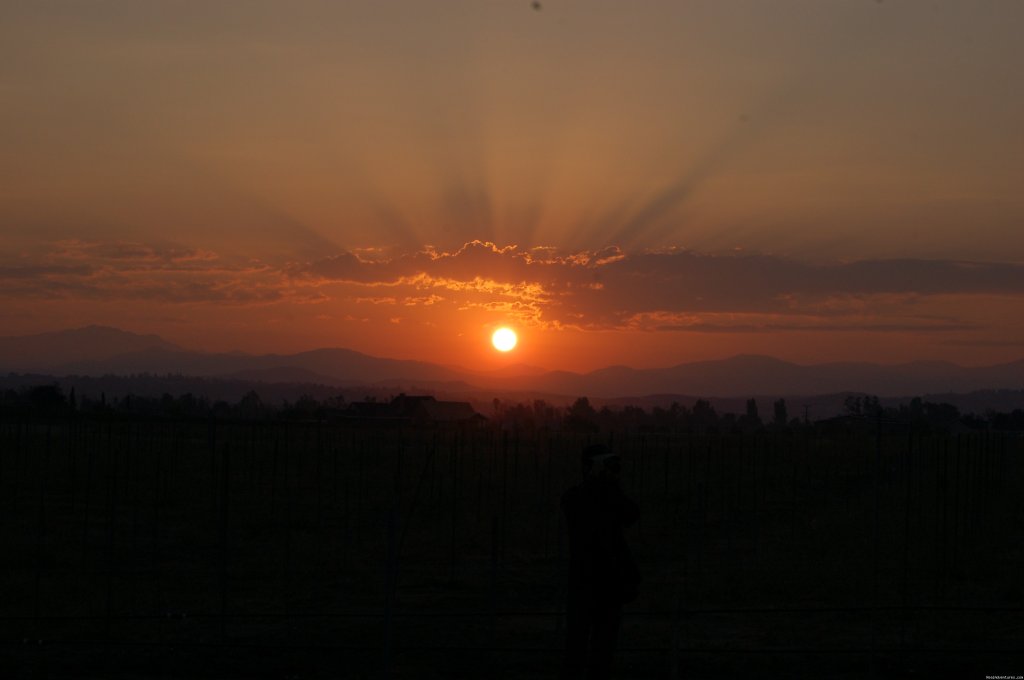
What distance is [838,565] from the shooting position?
73.2 ft

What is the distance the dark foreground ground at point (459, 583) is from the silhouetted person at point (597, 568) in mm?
1311

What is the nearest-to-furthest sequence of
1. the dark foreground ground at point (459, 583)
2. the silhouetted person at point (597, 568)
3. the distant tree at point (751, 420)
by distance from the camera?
the silhouetted person at point (597, 568)
the dark foreground ground at point (459, 583)
the distant tree at point (751, 420)

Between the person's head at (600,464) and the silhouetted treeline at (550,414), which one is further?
the silhouetted treeline at (550,414)

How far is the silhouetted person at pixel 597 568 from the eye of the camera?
857 centimetres

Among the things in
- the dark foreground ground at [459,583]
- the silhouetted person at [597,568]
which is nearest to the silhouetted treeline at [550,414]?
the dark foreground ground at [459,583]

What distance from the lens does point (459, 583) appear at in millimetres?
20688

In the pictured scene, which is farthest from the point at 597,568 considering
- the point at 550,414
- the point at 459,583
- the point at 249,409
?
the point at 550,414

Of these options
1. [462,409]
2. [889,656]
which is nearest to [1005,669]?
[889,656]

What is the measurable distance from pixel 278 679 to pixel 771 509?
27361 mm

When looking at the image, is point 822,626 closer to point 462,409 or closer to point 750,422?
point 462,409

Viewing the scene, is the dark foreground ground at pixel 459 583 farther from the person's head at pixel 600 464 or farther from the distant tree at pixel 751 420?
the distant tree at pixel 751 420

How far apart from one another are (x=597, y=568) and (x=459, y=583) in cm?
1243

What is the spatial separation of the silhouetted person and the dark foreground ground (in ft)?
4.30

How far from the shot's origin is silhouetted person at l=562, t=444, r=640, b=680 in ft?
28.1
